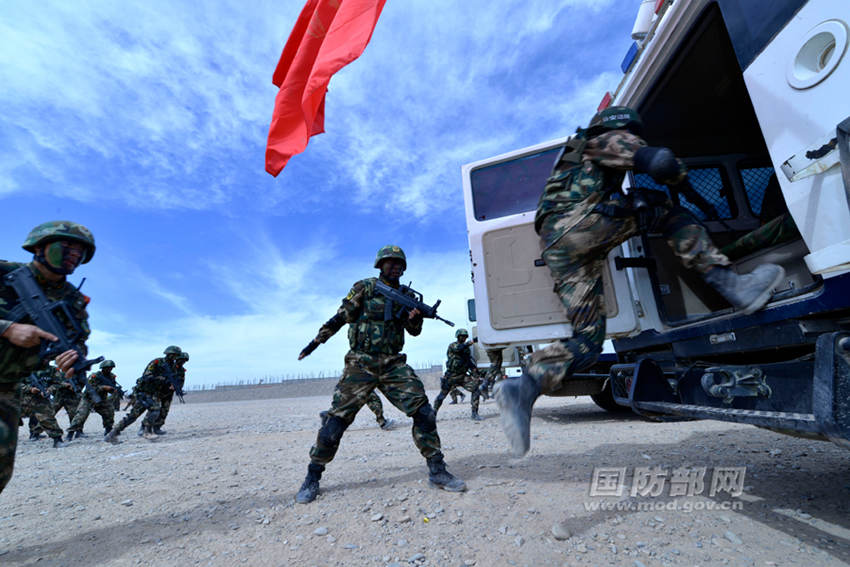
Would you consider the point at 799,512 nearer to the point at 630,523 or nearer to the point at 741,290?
the point at 630,523

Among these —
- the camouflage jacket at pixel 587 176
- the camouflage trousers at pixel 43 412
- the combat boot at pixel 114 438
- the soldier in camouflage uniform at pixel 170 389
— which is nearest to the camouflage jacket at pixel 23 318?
the camouflage jacket at pixel 587 176

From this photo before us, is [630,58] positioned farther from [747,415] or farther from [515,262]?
[747,415]

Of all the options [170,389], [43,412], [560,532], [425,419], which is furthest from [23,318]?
[43,412]

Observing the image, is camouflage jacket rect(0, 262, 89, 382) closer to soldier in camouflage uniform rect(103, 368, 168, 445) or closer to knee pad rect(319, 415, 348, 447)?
knee pad rect(319, 415, 348, 447)

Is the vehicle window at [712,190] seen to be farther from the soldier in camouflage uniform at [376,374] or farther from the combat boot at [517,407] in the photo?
the combat boot at [517,407]

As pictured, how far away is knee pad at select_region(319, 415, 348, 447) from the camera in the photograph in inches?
131

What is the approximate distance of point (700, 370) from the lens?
2279mm

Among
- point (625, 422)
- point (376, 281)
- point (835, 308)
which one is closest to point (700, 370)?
point (835, 308)

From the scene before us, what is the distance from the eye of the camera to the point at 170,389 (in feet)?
30.1

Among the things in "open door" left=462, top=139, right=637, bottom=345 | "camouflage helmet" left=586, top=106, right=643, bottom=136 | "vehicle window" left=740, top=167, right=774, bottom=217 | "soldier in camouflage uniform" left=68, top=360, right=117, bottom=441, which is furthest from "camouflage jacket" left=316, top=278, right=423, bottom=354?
"soldier in camouflage uniform" left=68, top=360, right=117, bottom=441

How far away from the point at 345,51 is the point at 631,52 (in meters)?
2.45

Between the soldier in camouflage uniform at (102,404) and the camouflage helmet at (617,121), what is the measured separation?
33.2 feet

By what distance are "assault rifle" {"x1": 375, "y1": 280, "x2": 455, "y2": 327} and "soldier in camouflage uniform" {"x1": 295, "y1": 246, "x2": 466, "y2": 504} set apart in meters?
0.03

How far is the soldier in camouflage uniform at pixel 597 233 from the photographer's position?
191 cm
